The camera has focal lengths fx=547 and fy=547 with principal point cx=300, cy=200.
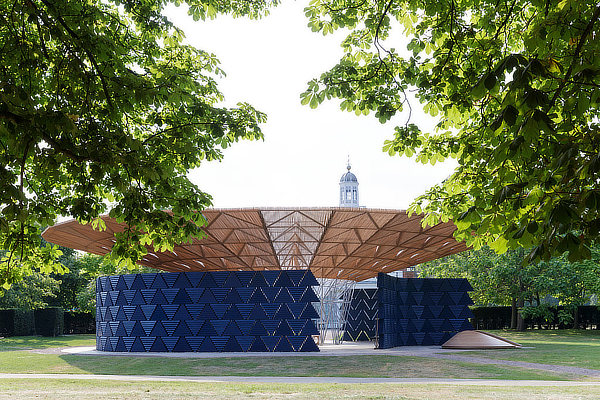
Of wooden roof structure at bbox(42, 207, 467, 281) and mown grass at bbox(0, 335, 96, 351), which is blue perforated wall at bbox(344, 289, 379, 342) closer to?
wooden roof structure at bbox(42, 207, 467, 281)

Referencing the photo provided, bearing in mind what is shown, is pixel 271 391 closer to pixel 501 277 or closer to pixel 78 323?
pixel 501 277

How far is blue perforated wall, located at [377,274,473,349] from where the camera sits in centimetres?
3083

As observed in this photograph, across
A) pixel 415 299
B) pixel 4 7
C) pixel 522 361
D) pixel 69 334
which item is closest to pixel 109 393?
pixel 4 7

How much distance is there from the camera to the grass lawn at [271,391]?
11.7 metres

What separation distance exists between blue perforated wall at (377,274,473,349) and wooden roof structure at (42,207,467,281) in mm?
1998

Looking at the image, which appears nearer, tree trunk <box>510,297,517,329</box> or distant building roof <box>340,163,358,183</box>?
tree trunk <box>510,297,517,329</box>

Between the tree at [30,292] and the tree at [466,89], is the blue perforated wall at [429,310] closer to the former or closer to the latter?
the tree at [466,89]

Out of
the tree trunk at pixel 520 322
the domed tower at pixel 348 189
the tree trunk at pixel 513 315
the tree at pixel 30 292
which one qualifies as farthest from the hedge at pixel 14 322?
the domed tower at pixel 348 189

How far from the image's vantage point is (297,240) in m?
26.9

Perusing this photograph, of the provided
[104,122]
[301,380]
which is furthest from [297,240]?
[104,122]

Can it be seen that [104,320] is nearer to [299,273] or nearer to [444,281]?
[299,273]

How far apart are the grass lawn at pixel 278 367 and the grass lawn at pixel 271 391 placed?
10.0 feet

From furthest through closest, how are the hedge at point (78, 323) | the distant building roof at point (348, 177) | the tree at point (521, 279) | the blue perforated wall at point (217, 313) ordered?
1. the distant building roof at point (348, 177)
2. the hedge at point (78, 323)
3. the tree at point (521, 279)
4. the blue perforated wall at point (217, 313)

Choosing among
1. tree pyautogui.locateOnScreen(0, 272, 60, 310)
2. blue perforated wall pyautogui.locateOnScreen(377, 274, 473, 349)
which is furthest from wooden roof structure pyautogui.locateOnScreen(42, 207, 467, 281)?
tree pyautogui.locateOnScreen(0, 272, 60, 310)
